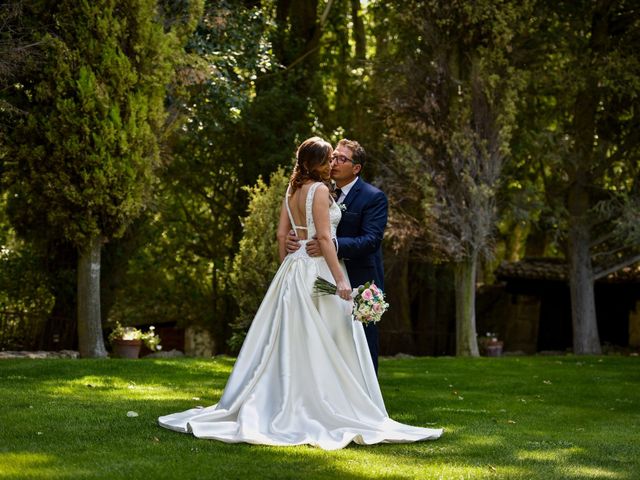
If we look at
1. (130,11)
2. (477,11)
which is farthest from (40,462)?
(477,11)

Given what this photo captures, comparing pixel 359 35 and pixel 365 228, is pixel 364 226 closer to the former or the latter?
pixel 365 228

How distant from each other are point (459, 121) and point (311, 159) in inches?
523

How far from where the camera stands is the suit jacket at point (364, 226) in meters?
7.64

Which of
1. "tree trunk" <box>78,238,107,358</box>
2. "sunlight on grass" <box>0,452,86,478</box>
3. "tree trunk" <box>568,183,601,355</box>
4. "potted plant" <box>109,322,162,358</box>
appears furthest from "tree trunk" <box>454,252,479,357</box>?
"sunlight on grass" <box>0,452,86,478</box>

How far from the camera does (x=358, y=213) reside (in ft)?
25.3

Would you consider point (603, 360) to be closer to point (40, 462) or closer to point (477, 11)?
point (477, 11)

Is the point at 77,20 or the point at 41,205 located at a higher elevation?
the point at 77,20

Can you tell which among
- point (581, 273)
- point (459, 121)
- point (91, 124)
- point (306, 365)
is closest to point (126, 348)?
point (91, 124)

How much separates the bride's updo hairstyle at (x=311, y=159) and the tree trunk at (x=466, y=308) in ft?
43.6

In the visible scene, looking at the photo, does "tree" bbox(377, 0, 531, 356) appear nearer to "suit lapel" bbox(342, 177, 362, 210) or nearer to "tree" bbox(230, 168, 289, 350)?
"tree" bbox(230, 168, 289, 350)

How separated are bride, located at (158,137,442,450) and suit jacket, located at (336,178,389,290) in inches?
14.5

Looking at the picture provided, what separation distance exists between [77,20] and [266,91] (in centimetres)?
1010

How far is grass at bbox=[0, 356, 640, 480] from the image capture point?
5.66 m

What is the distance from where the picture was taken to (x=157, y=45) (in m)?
14.4
